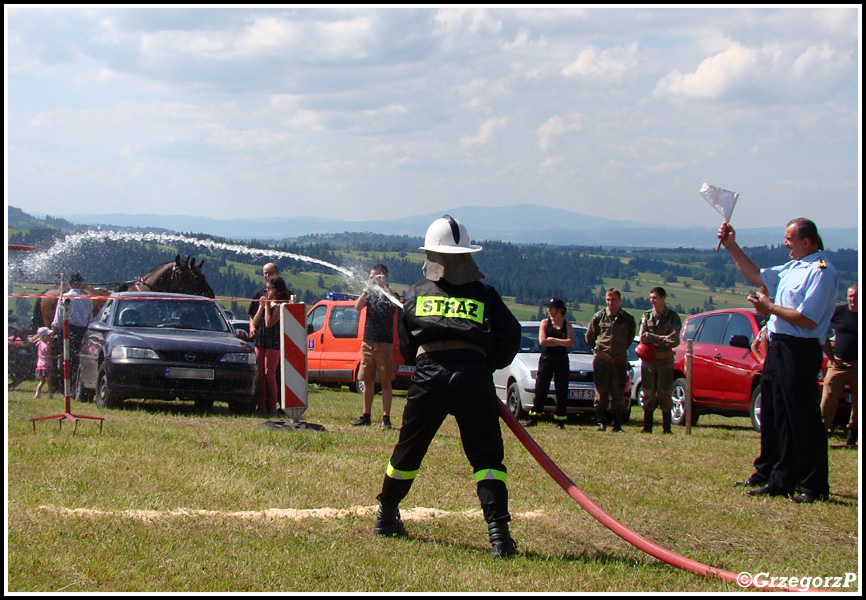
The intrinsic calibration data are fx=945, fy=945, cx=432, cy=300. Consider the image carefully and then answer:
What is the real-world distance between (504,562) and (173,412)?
8.44 m

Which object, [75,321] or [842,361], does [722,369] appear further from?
[75,321]

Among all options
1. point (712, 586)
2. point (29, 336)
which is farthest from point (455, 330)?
point (29, 336)

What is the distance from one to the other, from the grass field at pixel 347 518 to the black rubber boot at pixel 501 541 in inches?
3.3

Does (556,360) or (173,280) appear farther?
(173,280)

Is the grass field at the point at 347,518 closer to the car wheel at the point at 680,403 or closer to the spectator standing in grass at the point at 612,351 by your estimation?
the spectator standing in grass at the point at 612,351

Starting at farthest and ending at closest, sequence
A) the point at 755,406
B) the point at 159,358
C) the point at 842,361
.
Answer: the point at 755,406 → the point at 159,358 → the point at 842,361

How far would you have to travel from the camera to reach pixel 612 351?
13.1 m

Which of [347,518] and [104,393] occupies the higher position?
[347,518]

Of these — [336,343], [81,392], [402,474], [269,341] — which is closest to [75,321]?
[81,392]

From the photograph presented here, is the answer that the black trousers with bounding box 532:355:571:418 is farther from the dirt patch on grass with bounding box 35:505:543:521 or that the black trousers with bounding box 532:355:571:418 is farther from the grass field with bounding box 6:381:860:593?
the dirt patch on grass with bounding box 35:505:543:521

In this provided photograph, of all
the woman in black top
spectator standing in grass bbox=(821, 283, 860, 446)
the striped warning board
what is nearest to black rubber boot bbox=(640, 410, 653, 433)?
the woman in black top

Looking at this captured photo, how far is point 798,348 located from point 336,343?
12.7 meters

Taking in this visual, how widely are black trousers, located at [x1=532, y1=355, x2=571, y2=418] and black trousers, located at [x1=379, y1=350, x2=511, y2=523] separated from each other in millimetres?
7556

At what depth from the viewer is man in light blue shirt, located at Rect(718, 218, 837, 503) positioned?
736cm
